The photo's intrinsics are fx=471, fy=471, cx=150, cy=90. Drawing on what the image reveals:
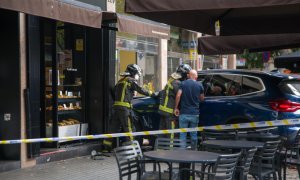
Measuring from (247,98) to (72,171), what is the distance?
3655 mm

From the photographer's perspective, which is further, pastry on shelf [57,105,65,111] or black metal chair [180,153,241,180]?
pastry on shelf [57,105,65,111]

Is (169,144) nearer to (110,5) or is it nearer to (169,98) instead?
(169,98)

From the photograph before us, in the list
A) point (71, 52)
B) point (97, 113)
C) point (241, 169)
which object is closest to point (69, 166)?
point (97, 113)

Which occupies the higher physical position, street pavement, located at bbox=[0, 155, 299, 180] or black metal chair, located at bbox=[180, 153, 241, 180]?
black metal chair, located at bbox=[180, 153, 241, 180]

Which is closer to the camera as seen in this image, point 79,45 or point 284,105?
point 284,105

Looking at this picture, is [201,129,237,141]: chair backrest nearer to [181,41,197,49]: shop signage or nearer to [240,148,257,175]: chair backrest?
[240,148,257,175]: chair backrest

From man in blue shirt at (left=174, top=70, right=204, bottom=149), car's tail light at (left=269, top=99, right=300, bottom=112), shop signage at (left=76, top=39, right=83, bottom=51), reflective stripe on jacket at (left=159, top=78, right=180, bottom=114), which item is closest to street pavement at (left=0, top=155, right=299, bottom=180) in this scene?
car's tail light at (left=269, top=99, right=300, bottom=112)

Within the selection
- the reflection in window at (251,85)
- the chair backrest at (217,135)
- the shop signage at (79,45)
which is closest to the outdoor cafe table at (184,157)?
the chair backrest at (217,135)

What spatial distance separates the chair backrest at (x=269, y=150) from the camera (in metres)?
6.11

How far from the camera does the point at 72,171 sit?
27.8ft

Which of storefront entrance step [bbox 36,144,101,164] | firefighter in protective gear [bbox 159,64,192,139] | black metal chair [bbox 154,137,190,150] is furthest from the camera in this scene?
firefighter in protective gear [bbox 159,64,192,139]

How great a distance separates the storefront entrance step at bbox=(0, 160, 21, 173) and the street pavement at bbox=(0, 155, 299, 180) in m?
0.08

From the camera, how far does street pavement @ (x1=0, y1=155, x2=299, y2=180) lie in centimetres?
792

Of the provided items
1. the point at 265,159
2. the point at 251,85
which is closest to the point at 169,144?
the point at 265,159
